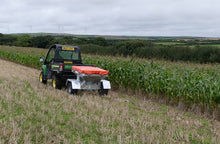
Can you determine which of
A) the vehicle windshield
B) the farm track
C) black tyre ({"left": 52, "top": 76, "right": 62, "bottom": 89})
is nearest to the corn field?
the farm track

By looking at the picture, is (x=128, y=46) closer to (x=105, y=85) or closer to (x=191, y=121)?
(x=105, y=85)

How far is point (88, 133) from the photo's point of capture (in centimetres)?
441

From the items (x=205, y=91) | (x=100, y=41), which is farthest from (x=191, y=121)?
(x=100, y=41)

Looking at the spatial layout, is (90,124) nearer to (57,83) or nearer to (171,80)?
(171,80)

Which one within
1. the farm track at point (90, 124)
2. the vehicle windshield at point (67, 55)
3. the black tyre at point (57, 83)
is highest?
the vehicle windshield at point (67, 55)

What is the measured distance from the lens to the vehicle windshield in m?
9.25

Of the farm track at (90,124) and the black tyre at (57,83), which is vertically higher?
the black tyre at (57,83)

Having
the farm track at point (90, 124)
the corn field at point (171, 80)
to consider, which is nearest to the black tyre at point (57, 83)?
the farm track at point (90, 124)

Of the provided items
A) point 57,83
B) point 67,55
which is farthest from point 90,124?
point 67,55

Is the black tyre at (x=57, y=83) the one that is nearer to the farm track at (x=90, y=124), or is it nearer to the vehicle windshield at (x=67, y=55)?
the vehicle windshield at (x=67, y=55)

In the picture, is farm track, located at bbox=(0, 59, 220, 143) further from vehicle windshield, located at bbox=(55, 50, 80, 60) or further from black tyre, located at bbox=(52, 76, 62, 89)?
vehicle windshield, located at bbox=(55, 50, 80, 60)

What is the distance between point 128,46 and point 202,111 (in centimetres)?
2574

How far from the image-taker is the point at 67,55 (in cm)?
954

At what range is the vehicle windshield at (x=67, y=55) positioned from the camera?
364 inches
